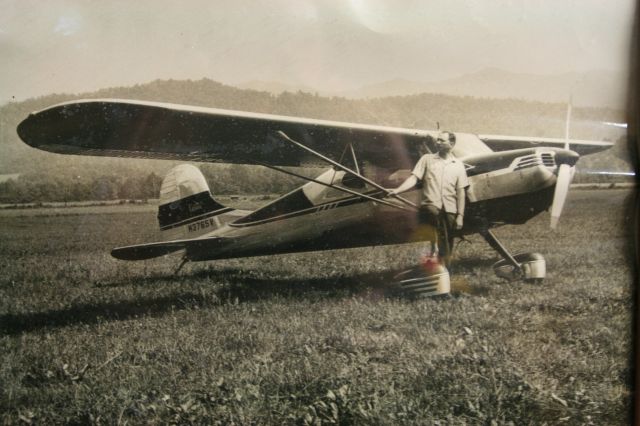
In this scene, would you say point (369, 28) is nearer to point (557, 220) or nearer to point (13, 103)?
point (557, 220)

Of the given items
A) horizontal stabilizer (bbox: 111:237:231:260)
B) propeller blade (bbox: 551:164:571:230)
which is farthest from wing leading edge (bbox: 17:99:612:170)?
horizontal stabilizer (bbox: 111:237:231:260)

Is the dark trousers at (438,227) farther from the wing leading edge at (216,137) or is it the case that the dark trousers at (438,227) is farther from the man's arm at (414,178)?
the wing leading edge at (216,137)

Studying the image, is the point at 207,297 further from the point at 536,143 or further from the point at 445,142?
the point at 536,143

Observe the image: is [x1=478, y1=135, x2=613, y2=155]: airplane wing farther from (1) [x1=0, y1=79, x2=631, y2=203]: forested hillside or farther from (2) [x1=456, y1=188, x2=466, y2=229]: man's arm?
(2) [x1=456, y1=188, x2=466, y2=229]: man's arm

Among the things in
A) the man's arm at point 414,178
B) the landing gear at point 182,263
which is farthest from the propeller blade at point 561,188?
the landing gear at point 182,263

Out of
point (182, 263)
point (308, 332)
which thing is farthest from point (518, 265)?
point (182, 263)

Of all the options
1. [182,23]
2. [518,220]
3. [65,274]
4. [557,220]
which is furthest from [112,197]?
[557,220]
